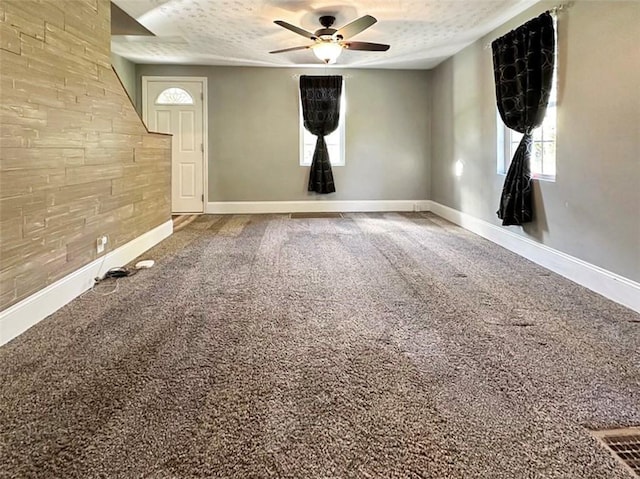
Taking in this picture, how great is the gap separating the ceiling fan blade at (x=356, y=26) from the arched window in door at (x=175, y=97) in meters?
3.51

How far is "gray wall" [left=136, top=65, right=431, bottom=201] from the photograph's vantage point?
748 centimetres

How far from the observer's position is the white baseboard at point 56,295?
2486 mm

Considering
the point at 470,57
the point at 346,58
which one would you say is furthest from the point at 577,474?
the point at 346,58

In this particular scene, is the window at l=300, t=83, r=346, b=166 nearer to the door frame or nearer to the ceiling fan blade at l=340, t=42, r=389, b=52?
the door frame

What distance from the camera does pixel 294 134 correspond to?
7.64 metres

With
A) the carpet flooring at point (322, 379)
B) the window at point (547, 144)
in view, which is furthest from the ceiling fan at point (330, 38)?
the carpet flooring at point (322, 379)

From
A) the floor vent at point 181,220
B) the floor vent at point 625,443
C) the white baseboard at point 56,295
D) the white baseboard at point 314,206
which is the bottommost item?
the floor vent at point 625,443

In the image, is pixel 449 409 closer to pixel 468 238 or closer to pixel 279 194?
pixel 468 238

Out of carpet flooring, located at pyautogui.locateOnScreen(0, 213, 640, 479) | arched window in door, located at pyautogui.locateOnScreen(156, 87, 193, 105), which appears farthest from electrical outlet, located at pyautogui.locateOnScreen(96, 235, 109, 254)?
arched window in door, located at pyautogui.locateOnScreen(156, 87, 193, 105)

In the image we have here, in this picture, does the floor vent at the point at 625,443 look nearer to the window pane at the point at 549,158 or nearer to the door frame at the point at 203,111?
the window pane at the point at 549,158

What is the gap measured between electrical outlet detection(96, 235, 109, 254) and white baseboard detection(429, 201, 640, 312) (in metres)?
3.69

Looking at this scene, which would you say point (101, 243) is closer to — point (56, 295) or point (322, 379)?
point (56, 295)

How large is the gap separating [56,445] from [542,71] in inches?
167

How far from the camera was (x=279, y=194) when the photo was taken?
25.5 ft
